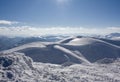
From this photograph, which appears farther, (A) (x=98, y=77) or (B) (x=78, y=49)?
(B) (x=78, y=49)

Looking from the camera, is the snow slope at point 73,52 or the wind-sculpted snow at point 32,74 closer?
the wind-sculpted snow at point 32,74

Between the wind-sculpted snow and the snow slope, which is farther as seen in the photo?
the snow slope

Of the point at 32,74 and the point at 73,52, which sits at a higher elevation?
the point at 32,74

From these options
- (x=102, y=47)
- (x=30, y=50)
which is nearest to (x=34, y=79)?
(x=30, y=50)

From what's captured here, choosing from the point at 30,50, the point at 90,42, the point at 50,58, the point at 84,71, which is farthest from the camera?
the point at 90,42

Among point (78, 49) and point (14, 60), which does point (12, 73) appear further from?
point (78, 49)

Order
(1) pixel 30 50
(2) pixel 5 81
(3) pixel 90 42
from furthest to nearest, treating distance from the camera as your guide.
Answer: (3) pixel 90 42 < (1) pixel 30 50 < (2) pixel 5 81

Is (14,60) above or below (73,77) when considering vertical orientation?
above

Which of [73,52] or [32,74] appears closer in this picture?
[32,74]

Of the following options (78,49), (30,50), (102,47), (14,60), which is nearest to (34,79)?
(14,60)
